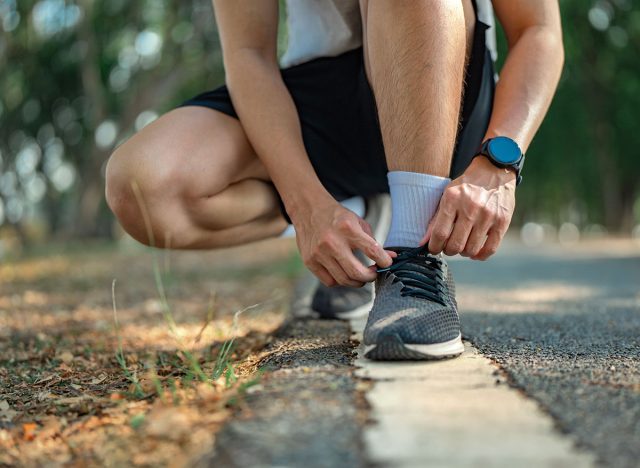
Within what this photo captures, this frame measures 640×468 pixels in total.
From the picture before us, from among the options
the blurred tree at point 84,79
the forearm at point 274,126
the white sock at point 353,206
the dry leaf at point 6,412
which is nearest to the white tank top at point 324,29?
the forearm at point 274,126

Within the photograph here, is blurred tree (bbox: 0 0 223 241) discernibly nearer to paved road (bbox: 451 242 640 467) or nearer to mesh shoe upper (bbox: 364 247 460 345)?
paved road (bbox: 451 242 640 467)

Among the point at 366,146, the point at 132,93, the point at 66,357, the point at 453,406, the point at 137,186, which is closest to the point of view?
the point at 453,406

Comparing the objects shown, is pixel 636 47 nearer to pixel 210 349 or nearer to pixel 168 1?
pixel 168 1

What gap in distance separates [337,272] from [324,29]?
3.08ft

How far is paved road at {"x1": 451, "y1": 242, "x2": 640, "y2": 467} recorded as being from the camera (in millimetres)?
1158

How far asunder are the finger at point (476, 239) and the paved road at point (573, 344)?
25 centimetres

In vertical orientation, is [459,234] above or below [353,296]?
above

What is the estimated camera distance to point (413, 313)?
156cm

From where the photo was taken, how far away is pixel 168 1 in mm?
11445

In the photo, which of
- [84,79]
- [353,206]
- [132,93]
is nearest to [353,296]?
[353,206]

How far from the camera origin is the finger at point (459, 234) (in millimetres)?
1604

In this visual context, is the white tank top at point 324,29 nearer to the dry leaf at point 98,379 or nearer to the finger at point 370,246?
the finger at point 370,246

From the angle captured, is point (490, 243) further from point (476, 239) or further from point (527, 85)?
point (527, 85)

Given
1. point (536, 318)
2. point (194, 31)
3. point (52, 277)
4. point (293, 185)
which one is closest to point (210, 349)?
point (293, 185)
